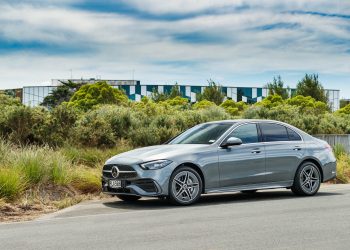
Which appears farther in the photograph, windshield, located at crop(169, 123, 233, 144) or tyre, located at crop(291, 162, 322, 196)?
tyre, located at crop(291, 162, 322, 196)

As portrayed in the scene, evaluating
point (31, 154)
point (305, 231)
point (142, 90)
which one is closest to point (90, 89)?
point (142, 90)

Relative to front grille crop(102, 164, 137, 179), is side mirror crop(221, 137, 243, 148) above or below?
above

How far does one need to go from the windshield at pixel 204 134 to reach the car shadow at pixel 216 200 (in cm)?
117

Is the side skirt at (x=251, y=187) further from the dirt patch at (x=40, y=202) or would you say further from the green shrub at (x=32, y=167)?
the green shrub at (x=32, y=167)

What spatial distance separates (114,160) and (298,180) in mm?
3839

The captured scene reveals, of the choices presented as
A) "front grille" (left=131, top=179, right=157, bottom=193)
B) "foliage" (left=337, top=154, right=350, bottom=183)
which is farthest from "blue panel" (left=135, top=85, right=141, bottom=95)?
"front grille" (left=131, top=179, right=157, bottom=193)

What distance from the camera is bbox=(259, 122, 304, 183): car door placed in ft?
43.5

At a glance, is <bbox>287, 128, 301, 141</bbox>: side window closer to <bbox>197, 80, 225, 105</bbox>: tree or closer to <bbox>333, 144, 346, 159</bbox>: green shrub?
<bbox>333, 144, 346, 159</bbox>: green shrub

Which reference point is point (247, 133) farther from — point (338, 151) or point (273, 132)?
point (338, 151)

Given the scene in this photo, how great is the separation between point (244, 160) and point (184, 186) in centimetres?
150

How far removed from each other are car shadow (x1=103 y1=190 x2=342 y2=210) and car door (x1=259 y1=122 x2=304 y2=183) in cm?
50

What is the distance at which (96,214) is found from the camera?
36.6 ft

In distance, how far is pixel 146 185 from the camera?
11789 mm

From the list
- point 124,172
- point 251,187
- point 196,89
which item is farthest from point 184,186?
point 196,89
